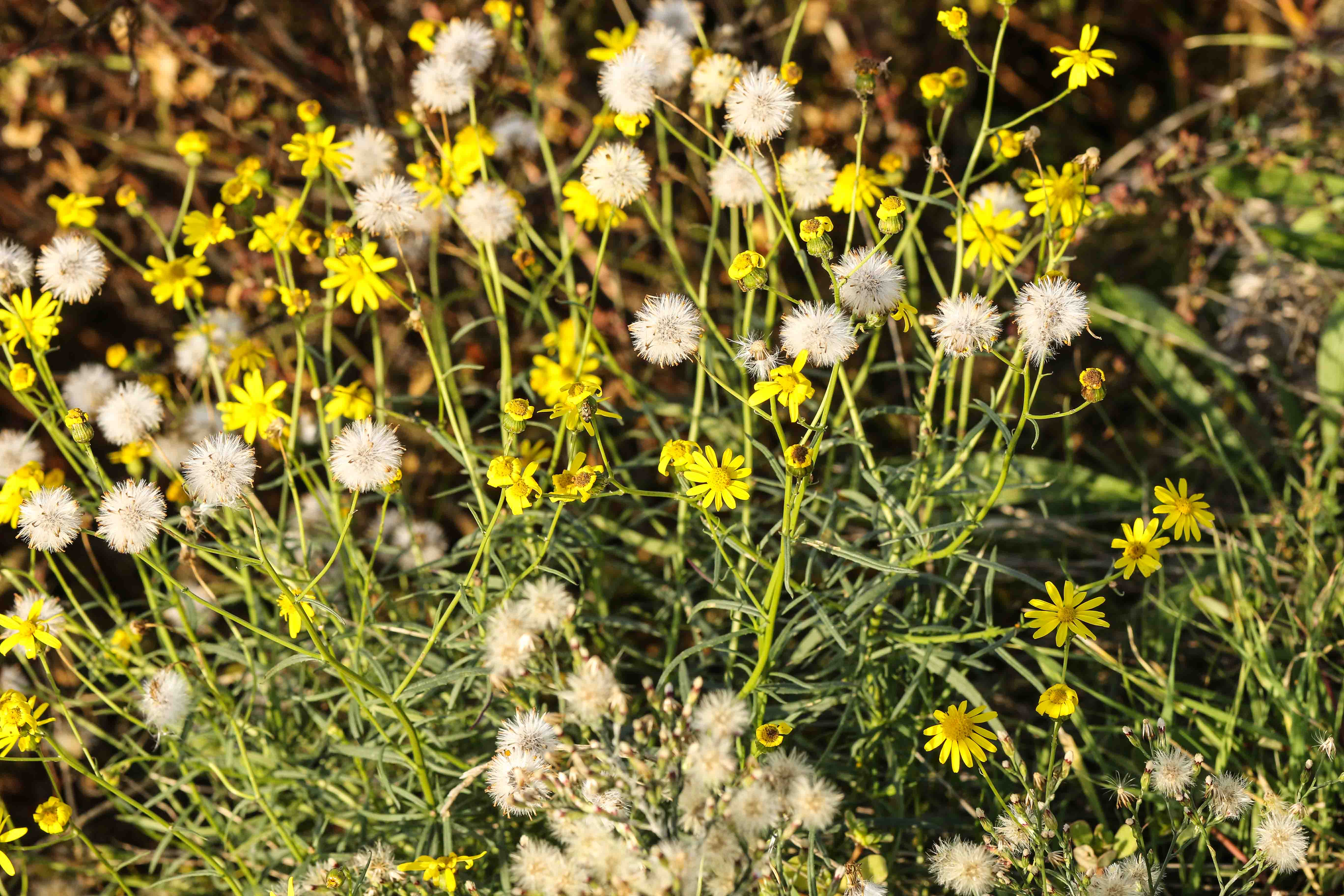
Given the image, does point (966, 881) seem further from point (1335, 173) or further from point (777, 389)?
point (1335, 173)

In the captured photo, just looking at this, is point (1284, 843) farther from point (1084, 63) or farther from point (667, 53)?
point (667, 53)

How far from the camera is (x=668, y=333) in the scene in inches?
52.2

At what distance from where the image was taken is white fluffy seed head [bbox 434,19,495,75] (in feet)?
5.90

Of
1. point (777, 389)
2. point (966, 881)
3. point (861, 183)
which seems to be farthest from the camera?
point (861, 183)

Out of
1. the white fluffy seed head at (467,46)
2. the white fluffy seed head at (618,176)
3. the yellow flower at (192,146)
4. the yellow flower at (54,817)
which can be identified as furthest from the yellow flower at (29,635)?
the white fluffy seed head at (467,46)

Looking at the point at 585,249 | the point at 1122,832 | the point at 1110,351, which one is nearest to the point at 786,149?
the point at 585,249

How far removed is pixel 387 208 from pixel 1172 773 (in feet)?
4.67

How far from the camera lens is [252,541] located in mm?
1788

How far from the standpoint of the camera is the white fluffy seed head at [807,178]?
1.64 m

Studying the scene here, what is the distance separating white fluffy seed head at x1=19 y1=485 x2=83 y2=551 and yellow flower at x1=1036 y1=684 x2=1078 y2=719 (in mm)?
1349

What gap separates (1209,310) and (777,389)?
1902 millimetres

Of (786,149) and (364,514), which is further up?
(786,149)

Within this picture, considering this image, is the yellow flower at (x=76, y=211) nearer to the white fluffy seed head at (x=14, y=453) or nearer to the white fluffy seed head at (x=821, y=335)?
the white fluffy seed head at (x=14, y=453)

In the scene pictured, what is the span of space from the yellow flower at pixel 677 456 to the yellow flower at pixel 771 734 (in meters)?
0.36
